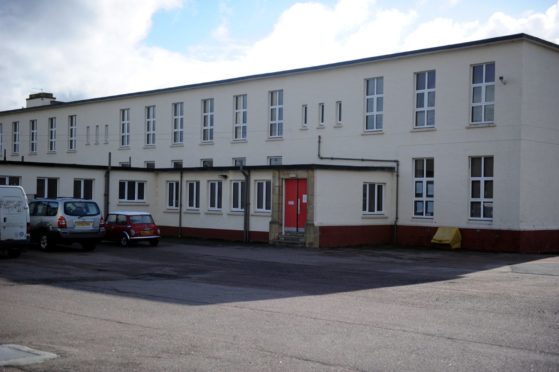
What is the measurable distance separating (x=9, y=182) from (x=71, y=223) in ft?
29.9

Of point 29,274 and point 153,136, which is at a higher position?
point 153,136

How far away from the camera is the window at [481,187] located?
28.6 metres

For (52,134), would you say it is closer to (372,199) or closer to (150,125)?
(150,125)

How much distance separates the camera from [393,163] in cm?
3189

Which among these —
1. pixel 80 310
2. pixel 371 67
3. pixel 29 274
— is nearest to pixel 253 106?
pixel 371 67

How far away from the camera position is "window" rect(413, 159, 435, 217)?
3064 cm

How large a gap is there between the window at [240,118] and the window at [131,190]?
5.94 m

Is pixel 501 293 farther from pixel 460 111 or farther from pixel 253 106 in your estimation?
pixel 253 106

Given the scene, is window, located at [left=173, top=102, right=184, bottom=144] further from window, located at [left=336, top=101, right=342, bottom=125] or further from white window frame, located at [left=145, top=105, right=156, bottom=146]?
window, located at [left=336, top=101, right=342, bottom=125]

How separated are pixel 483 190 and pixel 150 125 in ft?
75.6

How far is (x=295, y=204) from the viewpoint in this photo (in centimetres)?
2978

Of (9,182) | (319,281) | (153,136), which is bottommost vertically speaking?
(319,281)

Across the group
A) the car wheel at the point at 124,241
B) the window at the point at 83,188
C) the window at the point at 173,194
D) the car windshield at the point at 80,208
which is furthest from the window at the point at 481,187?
the window at the point at 83,188

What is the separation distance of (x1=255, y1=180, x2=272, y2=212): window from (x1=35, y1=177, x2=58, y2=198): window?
9705mm
